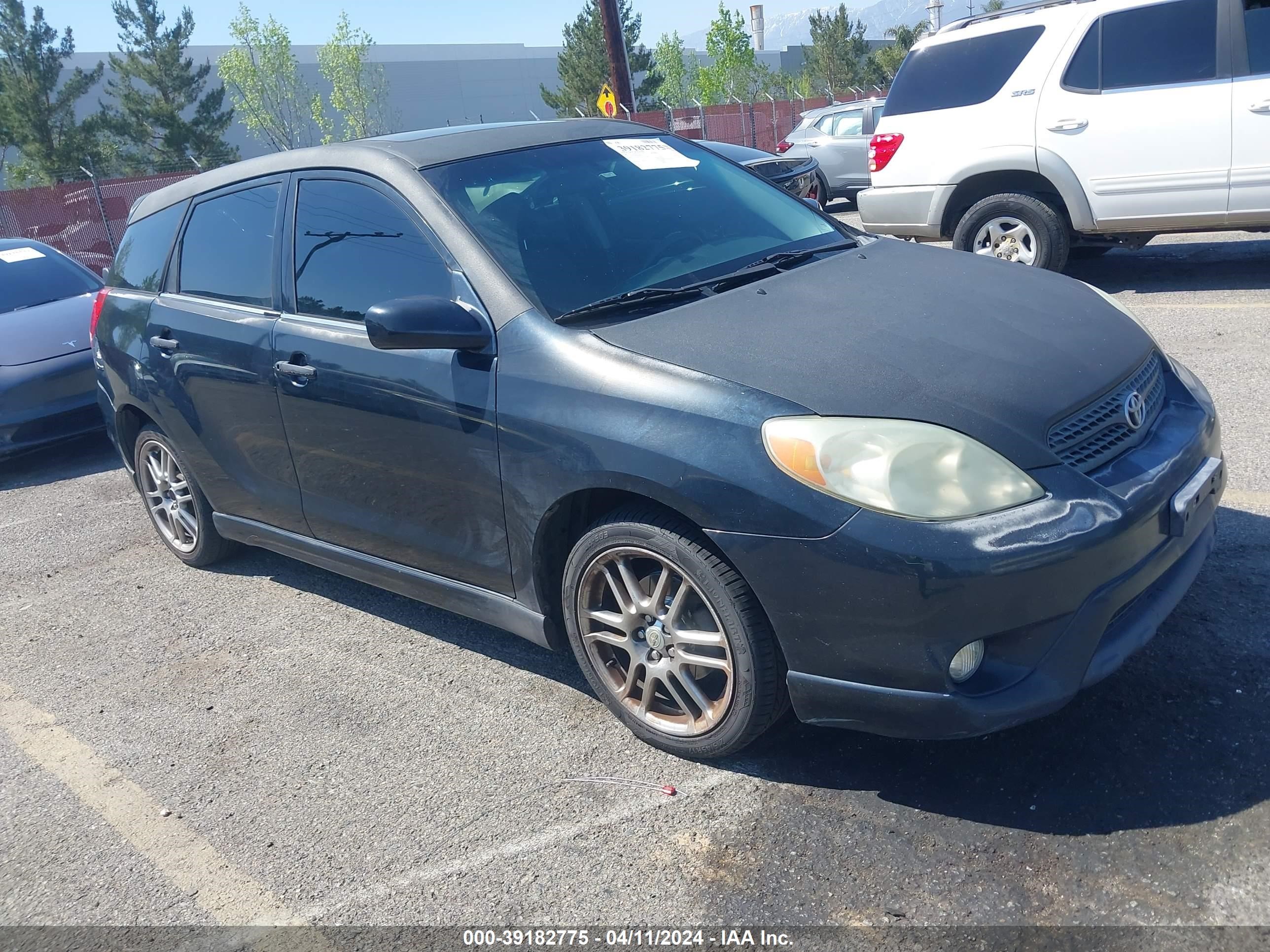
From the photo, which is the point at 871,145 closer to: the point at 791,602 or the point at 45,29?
the point at 791,602

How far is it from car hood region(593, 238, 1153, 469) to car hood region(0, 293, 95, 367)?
584cm

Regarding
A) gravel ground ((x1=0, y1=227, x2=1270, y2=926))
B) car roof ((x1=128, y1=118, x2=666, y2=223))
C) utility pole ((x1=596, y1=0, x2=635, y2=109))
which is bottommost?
gravel ground ((x1=0, y1=227, x2=1270, y2=926))

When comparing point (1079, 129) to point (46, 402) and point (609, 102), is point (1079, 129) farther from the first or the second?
point (609, 102)

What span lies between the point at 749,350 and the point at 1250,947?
1762 mm

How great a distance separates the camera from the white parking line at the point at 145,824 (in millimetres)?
2807

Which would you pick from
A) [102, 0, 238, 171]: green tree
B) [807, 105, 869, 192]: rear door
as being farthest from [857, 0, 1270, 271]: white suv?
[102, 0, 238, 171]: green tree

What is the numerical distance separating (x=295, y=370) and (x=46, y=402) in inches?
174

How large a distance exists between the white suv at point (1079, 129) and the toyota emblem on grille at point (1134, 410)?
5200mm

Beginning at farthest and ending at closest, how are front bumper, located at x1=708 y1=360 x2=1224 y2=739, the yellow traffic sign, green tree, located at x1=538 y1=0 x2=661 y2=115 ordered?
green tree, located at x1=538 y1=0 x2=661 y2=115
the yellow traffic sign
front bumper, located at x1=708 y1=360 x2=1224 y2=739

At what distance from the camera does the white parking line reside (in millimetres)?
2807

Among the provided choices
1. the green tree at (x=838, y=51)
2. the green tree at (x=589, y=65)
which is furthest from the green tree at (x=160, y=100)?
the green tree at (x=838, y=51)

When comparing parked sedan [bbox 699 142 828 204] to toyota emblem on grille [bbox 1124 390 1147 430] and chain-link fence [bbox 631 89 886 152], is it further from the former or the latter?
chain-link fence [bbox 631 89 886 152]

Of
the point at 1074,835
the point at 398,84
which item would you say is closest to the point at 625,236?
the point at 1074,835

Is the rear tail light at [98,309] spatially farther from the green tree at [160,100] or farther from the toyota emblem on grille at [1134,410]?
the green tree at [160,100]
